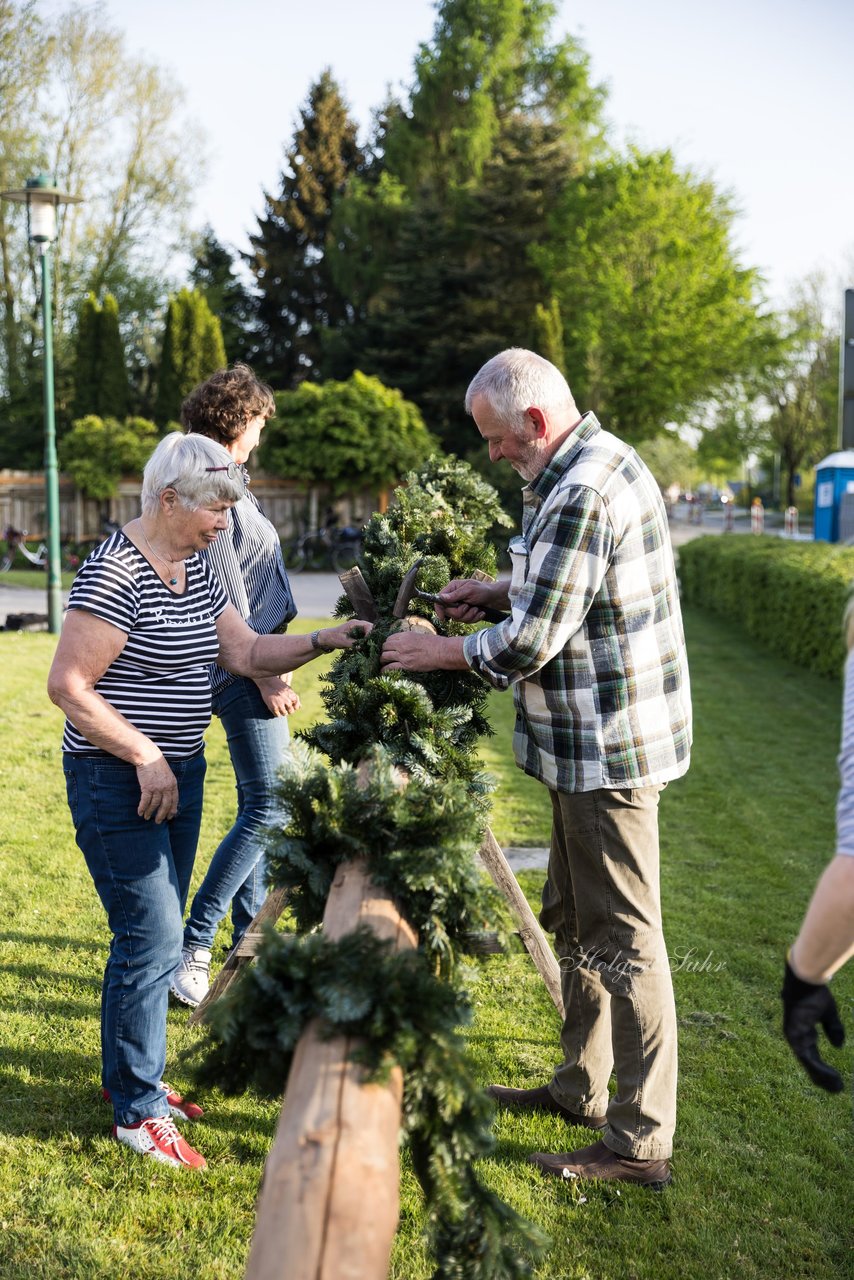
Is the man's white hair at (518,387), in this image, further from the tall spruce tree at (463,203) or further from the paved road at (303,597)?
the tall spruce tree at (463,203)

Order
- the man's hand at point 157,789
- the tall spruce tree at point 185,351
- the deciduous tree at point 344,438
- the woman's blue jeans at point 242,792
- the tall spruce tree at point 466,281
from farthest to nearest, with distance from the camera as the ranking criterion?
the tall spruce tree at point 466,281 → the tall spruce tree at point 185,351 → the deciduous tree at point 344,438 → the woman's blue jeans at point 242,792 → the man's hand at point 157,789

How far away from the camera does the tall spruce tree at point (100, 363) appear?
30.6 m

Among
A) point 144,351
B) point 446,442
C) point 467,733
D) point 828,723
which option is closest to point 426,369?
point 446,442

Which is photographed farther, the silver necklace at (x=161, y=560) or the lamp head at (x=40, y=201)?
the lamp head at (x=40, y=201)

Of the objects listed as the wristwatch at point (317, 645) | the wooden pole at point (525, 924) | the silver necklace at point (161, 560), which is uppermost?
the silver necklace at point (161, 560)

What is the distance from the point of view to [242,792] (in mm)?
4219

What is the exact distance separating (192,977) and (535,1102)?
1.45 m

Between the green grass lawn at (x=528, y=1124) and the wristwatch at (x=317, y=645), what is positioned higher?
the wristwatch at (x=317, y=645)

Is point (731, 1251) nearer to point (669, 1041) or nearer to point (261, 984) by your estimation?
point (669, 1041)

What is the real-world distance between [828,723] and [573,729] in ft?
26.7

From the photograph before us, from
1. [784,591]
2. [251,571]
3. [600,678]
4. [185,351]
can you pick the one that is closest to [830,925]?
[600,678]

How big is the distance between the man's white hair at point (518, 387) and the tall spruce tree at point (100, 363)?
97.5ft

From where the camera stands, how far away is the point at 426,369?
3247cm

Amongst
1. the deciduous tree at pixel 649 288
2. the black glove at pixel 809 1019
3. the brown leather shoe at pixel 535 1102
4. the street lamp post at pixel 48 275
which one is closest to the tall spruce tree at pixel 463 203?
the deciduous tree at pixel 649 288
